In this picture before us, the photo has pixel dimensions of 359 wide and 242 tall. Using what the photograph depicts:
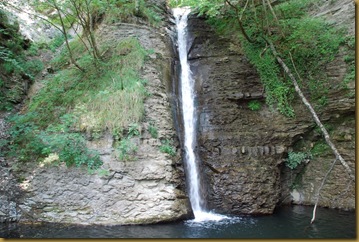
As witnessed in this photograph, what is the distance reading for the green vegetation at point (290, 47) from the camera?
380 inches

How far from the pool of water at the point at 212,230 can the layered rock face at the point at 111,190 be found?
0.28 metres

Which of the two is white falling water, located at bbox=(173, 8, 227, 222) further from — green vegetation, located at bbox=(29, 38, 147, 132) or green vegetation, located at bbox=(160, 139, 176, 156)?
green vegetation, located at bbox=(29, 38, 147, 132)

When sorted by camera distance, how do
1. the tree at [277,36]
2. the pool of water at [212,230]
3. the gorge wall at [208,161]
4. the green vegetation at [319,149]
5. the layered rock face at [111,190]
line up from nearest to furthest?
the pool of water at [212,230], the layered rock face at [111,190], the gorge wall at [208,161], the green vegetation at [319,149], the tree at [277,36]

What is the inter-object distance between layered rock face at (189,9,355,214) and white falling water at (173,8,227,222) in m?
0.26

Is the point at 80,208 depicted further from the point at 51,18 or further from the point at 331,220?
the point at 51,18

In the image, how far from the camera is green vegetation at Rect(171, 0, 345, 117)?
964 centimetres

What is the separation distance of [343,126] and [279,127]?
186 centimetres

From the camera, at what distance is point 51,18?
14.3m

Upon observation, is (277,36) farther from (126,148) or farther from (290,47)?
(126,148)

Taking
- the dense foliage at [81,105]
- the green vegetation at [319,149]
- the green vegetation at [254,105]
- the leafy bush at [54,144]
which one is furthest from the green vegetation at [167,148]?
the green vegetation at [319,149]

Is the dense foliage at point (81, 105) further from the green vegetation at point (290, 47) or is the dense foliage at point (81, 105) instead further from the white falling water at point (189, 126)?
the green vegetation at point (290, 47)

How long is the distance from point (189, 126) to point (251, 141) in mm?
2074

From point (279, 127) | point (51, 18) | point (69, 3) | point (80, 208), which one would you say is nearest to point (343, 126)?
point (279, 127)

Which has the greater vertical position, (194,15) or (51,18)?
(51,18)
